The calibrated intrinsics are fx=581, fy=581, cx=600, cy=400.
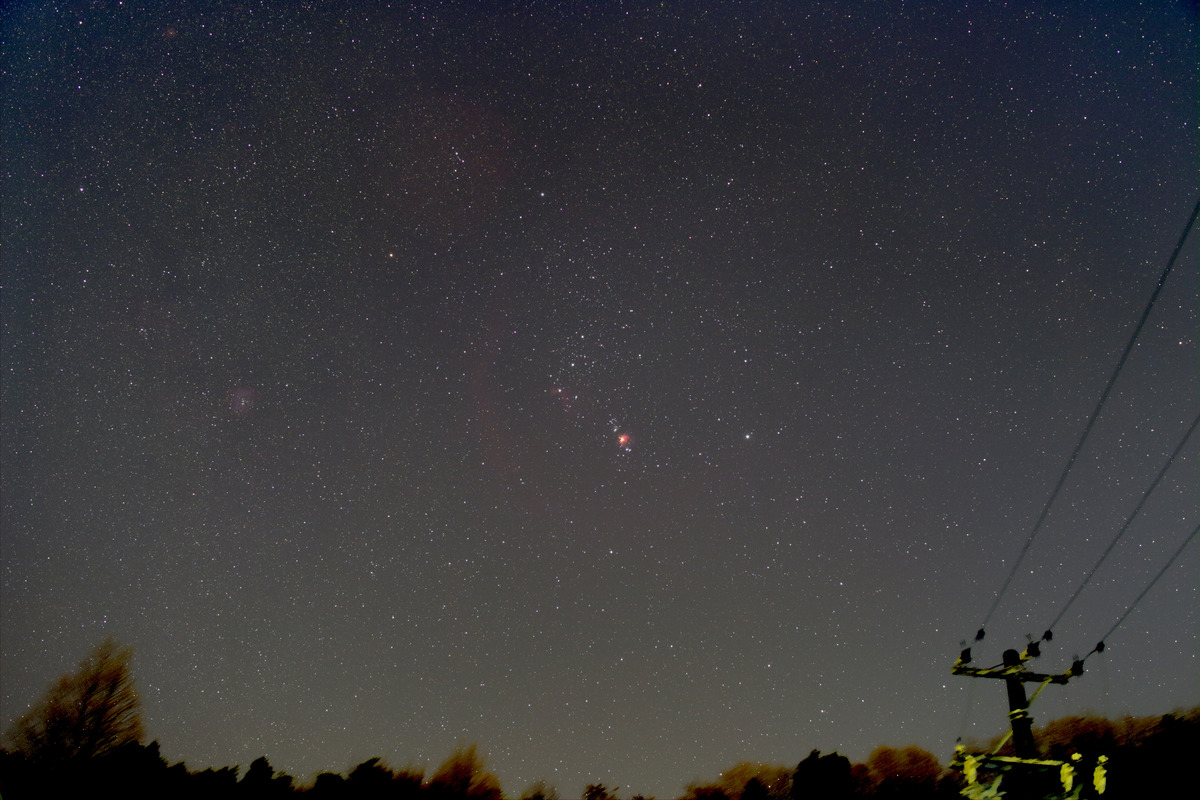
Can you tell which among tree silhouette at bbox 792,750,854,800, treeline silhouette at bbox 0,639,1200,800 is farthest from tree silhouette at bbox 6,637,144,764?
tree silhouette at bbox 792,750,854,800

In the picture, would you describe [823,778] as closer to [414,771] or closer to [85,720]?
[414,771]

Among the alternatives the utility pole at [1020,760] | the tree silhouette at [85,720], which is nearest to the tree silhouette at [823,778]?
the utility pole at [1020,760]

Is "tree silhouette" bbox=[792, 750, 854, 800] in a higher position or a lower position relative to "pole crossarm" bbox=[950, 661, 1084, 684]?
lower

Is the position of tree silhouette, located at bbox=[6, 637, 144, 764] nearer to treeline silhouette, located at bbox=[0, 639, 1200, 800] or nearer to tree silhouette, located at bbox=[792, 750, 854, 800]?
treeline silhouette, located at bbox=[0, 639, 1200, 800]

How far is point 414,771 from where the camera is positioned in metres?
20.7

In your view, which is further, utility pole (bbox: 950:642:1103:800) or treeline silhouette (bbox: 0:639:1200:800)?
treeline silhouette (bbox: 0:639:1200:800)

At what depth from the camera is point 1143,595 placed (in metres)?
10.3

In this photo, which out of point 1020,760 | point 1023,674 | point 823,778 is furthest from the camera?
point 823,778

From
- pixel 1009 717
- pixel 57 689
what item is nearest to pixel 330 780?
pixel 57 689

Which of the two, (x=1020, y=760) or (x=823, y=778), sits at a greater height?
(x=1020, y=760)

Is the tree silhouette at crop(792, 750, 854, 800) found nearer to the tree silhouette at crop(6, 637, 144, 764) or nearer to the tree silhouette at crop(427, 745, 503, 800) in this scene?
the tree silhouette at crop(427, 745, 503, 800)

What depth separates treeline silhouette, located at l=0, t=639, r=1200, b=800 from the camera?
624 inches

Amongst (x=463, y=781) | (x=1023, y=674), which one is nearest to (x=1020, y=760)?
(x=1023, y=674)

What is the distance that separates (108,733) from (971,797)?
26668mm
